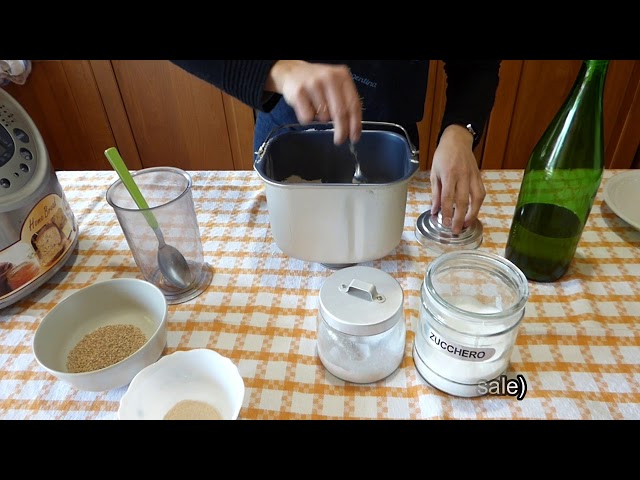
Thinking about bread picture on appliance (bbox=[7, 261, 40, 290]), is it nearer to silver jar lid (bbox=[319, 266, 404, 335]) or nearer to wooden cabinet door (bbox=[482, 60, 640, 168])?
silver jar lid (bbox=[319, 266, 404, 335])

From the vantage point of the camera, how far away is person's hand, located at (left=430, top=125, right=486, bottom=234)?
25.4 inches

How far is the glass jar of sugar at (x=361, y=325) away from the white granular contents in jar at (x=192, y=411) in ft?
0.42

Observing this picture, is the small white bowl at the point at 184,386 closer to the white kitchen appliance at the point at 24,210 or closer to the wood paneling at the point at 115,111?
the white kitchen appliance at the point at 24,210

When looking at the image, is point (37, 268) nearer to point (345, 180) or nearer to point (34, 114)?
point (345, 180)

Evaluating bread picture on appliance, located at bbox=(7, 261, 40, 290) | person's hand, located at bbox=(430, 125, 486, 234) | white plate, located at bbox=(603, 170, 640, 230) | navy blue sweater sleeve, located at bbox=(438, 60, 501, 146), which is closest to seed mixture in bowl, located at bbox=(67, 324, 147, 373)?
bread picture on appliance, located at bbox=(7, 261, 40, 290)

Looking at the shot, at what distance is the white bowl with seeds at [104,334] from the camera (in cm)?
46

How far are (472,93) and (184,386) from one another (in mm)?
645

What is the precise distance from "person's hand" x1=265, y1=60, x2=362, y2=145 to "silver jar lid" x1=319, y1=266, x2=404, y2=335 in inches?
6.7

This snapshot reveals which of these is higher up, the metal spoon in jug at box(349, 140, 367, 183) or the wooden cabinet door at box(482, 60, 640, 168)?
the metal spoon in jug at box(349, 140, 367, 183)

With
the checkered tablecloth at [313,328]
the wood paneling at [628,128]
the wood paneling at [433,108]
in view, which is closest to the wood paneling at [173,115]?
the wood paneling at [433,108]
